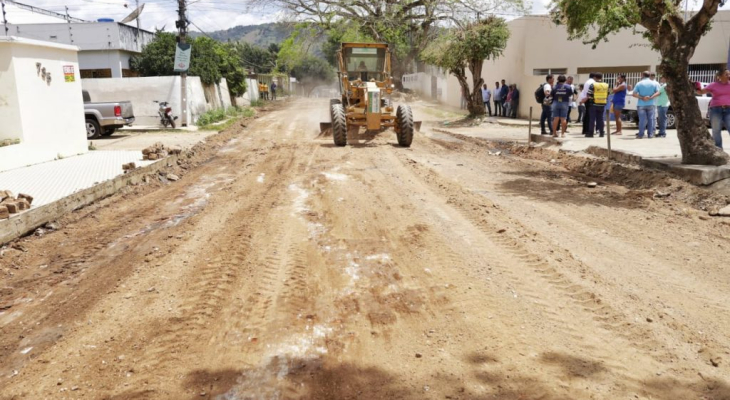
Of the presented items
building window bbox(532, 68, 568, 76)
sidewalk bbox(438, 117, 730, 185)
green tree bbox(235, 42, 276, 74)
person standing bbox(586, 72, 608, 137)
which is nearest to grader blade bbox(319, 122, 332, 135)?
sidewalk bbox(438, 117, 730, 185)

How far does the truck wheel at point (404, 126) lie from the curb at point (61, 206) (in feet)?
20.9

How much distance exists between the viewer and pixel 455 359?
3805 mm

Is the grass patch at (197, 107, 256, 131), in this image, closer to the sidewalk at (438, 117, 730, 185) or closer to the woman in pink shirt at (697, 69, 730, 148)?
the sidewalk at (438, 117, 730, 185)

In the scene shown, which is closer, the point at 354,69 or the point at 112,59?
the point at 354,69

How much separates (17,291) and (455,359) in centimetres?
414

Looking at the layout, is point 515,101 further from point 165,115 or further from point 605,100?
point 165,115

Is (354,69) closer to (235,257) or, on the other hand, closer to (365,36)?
(235,257)

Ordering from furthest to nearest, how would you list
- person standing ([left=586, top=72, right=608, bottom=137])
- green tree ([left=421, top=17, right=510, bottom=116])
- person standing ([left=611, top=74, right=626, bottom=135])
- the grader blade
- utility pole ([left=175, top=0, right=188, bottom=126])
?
green tree ([left=421, top=17, right=510, bottom=116]), utility pole ([left=175, top=0, right=188, bottom=126]), the grader blade, person standing ([left=586, top=72, right=608, bottom=137]), person standing ([left=611, top=74, right=626, bottom=135])

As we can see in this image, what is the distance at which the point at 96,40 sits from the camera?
2967 centimetres

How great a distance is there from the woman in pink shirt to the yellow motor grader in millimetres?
6780

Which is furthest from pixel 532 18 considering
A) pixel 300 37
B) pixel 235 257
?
pixel 235 257

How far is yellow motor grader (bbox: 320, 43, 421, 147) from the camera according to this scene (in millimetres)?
14867

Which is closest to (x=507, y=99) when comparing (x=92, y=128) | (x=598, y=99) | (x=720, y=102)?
(x=598, y=99)

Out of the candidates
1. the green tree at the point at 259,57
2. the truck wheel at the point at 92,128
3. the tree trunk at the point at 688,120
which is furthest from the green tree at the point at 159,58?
the green tree at the point at 259,57
